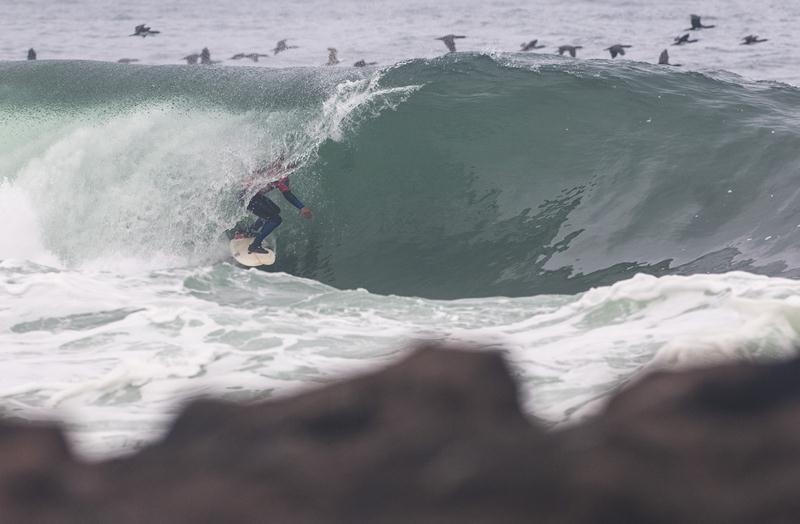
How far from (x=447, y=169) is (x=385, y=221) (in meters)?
1.53

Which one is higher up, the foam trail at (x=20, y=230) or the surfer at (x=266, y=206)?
the surfer at (x=266, y=206)

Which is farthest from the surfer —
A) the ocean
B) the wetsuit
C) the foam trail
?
the foam trail

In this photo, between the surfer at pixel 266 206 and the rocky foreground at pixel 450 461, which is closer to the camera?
the rocky foreground at pixel 450 461

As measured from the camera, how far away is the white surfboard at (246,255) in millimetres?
13148

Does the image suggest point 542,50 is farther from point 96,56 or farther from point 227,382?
point 227,382

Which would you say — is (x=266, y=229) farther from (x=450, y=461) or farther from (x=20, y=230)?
(x=450, y=461)

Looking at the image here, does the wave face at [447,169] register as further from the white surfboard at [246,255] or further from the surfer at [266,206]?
the surfer at [266,206]

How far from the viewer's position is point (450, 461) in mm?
1312

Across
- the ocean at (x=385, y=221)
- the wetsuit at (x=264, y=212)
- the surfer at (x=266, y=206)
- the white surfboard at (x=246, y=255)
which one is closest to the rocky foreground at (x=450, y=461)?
the ocean at (x=385, y=221)

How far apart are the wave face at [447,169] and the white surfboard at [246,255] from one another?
321 mm

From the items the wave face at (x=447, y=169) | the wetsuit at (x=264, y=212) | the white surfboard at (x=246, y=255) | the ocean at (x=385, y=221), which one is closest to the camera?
the ocean at (x=385, y=221)

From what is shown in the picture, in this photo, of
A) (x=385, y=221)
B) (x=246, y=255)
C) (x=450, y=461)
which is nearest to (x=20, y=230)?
(x=246, y=255)

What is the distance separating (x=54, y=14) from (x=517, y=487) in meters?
75.3

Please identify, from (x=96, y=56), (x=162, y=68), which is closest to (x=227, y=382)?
(x=162, y=68)
